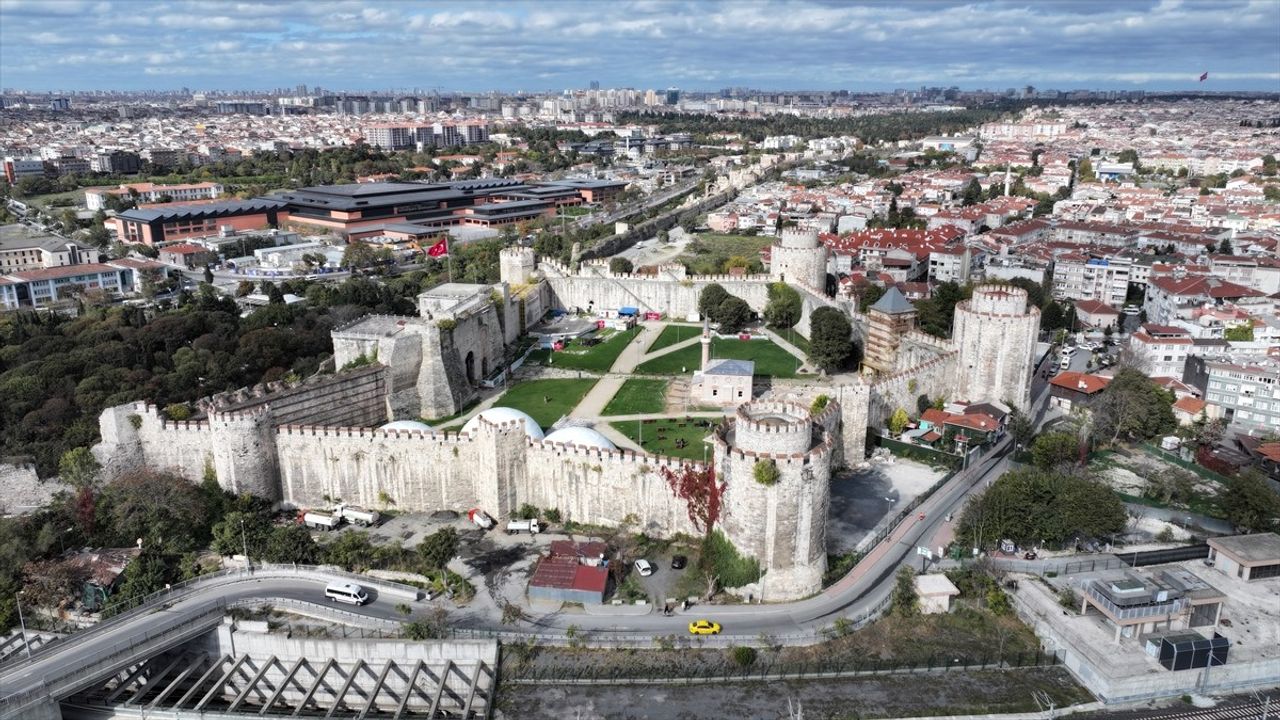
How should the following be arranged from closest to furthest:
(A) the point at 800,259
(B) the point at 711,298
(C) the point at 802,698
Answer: (C) the point at 802,698 < (B) the point at 711,298 < (A) the point at 800,259

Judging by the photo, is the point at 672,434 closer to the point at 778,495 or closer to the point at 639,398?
the point at 639,398

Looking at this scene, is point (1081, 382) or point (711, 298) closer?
point (1081, 382)

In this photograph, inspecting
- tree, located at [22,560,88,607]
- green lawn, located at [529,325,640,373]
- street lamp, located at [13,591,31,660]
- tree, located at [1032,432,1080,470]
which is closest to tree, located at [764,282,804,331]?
green lawn, located at [529,325,640,373]

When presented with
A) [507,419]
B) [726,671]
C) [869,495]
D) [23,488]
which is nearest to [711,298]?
[869,495]

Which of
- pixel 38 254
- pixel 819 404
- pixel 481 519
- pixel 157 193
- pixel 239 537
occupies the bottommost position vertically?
pixel 481 519

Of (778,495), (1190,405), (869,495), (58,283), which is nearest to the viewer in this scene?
(778,495)

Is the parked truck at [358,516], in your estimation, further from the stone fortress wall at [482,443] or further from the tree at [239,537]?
the tree at [239,537]

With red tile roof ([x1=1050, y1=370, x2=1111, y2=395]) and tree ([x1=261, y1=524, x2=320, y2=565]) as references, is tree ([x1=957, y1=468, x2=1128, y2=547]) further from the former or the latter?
tree ([x1=261, y1=524, x2=320, y2=565])
